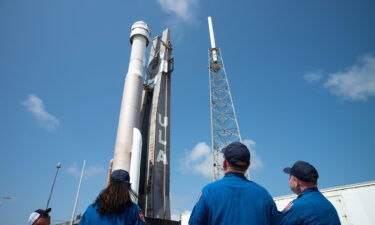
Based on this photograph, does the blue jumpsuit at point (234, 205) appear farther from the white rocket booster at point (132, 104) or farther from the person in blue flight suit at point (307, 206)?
the white rocket booster at point (132, 104)

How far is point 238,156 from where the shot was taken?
215 cm

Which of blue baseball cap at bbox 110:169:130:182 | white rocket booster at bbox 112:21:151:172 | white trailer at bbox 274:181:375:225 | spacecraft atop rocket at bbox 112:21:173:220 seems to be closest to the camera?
blue baseball cap at bbox 110:169:130:182

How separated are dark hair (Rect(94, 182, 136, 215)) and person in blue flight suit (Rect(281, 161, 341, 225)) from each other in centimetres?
162

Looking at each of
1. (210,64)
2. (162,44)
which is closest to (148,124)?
(162,44)

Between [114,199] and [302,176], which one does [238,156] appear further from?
[114,199]

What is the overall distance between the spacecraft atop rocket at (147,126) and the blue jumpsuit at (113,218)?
27.2 ft

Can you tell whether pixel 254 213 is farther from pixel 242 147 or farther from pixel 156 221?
pixel 156 221

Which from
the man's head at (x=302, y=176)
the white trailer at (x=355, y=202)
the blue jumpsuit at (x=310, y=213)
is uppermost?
the white trailer at (x=355, y=202)

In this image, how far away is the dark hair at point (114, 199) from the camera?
236cm

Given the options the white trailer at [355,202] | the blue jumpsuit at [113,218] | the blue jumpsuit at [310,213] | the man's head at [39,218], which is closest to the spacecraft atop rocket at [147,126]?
the man's head at [39,218]

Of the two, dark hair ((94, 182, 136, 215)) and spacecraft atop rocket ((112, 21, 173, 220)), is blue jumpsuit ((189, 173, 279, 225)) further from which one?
spacecraft atop rocket ((112, 21, 173, 220))

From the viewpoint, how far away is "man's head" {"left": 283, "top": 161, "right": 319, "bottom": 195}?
102 inches

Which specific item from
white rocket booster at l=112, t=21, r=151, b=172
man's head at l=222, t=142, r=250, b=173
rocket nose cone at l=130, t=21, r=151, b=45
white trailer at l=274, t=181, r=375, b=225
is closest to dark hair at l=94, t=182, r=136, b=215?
man's head at l=222, t=142, r=250, b=173

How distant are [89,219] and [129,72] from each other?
12882mm
